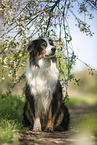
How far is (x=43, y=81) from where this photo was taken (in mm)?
5121

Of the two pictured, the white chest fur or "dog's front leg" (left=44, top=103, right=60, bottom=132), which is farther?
"dog's front leg" (left=44, top=103, right=60, bottom=132)

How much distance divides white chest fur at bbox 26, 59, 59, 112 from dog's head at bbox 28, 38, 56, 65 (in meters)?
0.12

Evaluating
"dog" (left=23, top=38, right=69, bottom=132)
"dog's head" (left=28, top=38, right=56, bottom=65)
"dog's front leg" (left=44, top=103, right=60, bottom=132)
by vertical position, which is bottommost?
"dog's front leg" (left=44, top=103, right=60, bottom=132)

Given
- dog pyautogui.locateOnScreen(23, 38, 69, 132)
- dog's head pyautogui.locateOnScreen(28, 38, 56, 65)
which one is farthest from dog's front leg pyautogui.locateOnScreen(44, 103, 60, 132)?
dog's head pyautogui.locateOnScreen(28, 38, 56, 65)

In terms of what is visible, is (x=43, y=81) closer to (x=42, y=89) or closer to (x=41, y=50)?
(x=42, y=89)

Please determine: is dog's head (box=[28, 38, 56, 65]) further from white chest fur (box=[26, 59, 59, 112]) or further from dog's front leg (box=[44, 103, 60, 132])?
dog's front leg (box=[44, 103, 60, 132])

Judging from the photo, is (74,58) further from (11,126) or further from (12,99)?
(12,99)

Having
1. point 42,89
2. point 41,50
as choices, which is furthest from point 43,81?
point 41,50

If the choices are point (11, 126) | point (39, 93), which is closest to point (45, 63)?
point (39, 93)

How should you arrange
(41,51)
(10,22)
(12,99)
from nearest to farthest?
(41,51), (10,22), (12,99)

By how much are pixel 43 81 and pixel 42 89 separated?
0.19 m

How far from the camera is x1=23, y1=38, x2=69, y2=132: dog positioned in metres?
5.07

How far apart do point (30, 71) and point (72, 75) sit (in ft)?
5.95

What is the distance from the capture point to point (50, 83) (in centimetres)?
517
